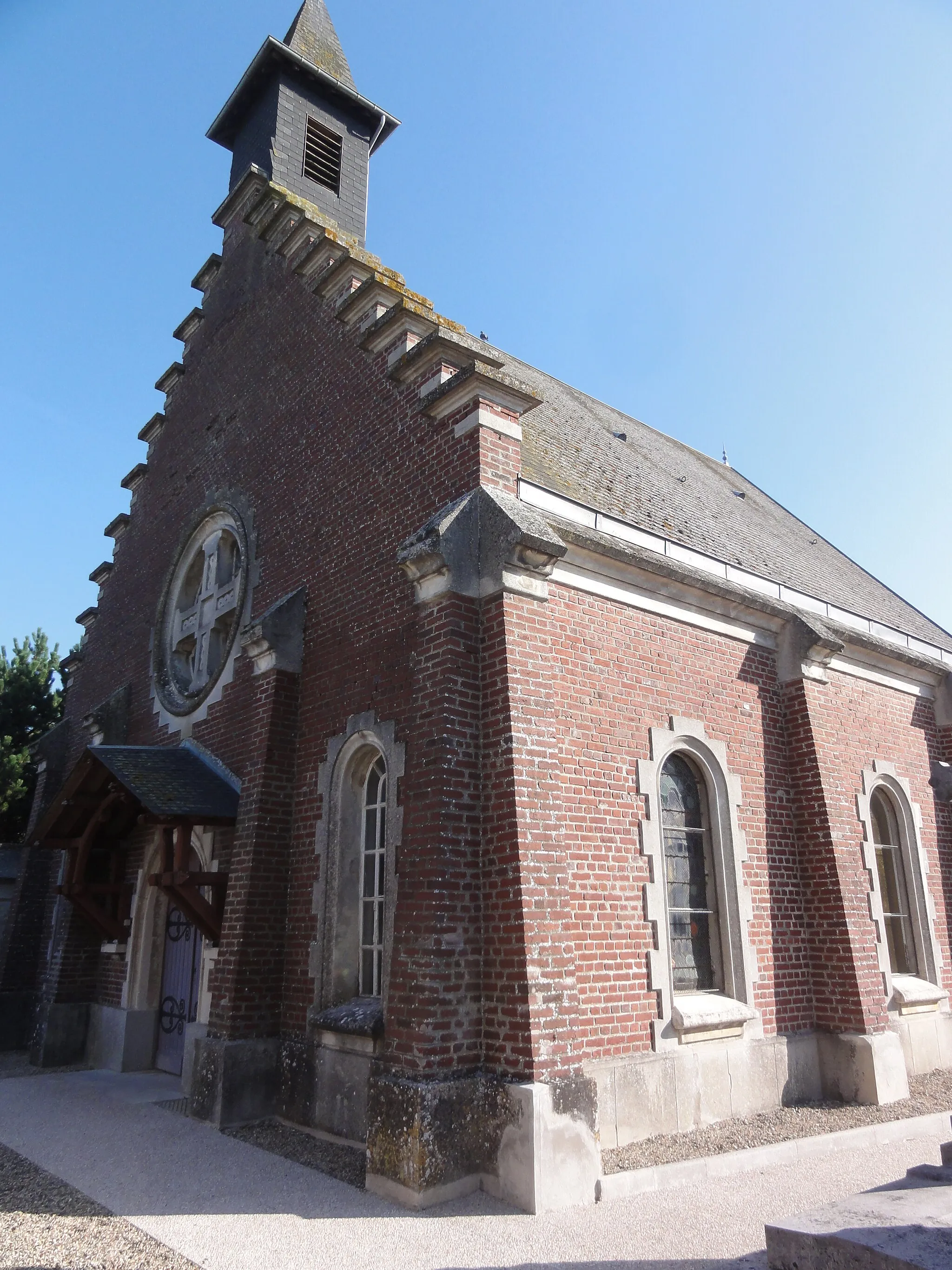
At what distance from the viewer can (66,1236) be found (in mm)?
5168

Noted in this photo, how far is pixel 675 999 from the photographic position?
7.98 m

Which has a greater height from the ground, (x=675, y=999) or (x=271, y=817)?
(x=271, y=817)

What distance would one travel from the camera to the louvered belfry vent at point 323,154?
44.1 feet

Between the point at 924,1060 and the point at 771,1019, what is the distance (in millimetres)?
2855

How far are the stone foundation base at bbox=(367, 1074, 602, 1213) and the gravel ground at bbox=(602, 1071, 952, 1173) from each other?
602mm

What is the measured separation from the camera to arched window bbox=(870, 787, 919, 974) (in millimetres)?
10922

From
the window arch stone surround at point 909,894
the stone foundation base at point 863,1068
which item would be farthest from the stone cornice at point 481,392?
the stone foundation base at point 863,1068

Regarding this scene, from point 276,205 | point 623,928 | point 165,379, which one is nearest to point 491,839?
point 623,928

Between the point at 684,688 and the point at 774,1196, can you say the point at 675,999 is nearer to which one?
the point at 774,1196

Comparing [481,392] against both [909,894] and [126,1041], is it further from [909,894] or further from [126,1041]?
[126,1041]

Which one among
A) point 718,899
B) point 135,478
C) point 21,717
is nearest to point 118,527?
point 135,478

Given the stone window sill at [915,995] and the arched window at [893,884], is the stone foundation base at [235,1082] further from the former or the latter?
the arched window at [893,884]

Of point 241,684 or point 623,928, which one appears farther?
point 241,684

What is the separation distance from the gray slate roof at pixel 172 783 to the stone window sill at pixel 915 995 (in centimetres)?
790
